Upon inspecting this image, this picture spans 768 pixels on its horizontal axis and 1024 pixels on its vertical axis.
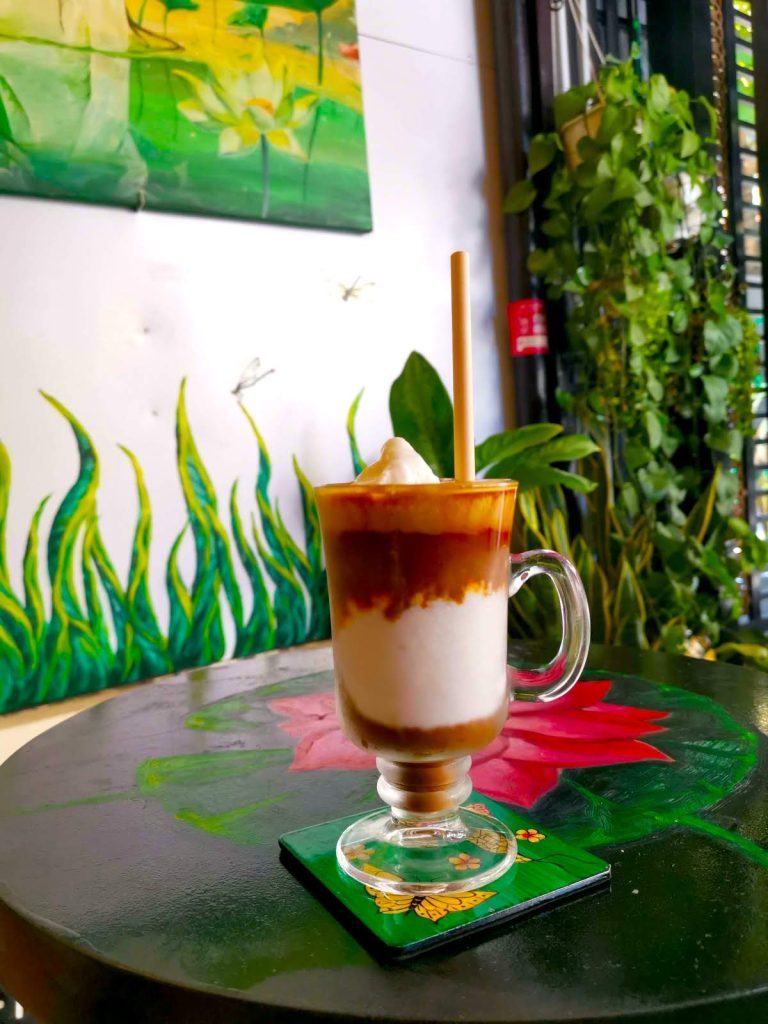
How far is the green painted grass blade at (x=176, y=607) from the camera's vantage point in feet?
6.24

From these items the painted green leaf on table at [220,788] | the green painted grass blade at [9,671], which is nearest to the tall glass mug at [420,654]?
the painted green leaf on table at [220,788]

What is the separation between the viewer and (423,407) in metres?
1.96

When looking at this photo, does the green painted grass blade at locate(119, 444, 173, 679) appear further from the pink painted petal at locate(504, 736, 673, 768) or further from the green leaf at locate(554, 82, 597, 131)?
the green leaf at locate(554, 82, 597, 131)

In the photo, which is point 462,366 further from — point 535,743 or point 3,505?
point 3,505

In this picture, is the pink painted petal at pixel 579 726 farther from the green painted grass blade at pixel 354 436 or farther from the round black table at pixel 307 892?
the green painted grass blade at pixel 354 436

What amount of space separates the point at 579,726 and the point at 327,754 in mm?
295

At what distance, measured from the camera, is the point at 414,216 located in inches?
90.9

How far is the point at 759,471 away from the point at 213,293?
5.75ft

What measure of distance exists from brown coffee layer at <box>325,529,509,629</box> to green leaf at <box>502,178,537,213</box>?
1969 mm

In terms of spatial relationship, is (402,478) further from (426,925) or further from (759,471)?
(759,471)

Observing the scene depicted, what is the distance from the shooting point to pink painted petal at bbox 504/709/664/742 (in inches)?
35.8

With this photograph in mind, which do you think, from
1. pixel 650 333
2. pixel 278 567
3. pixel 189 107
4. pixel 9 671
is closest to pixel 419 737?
pixel 9 671

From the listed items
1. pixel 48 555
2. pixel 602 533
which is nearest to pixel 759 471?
pixel 602 533

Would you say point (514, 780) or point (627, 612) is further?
point (627, 612)
